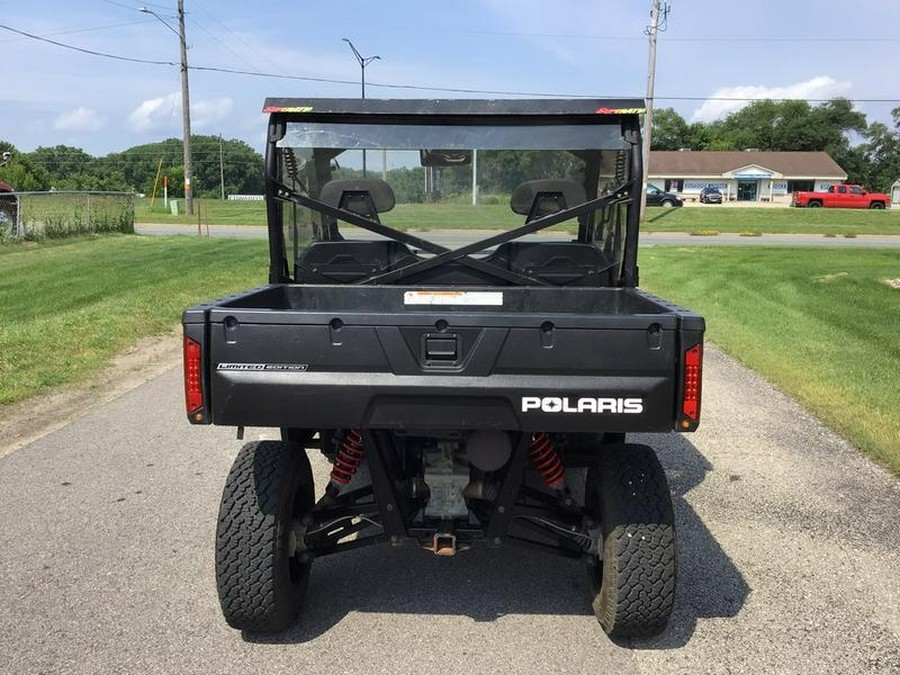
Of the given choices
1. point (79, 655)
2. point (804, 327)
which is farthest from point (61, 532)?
point (804, 327)

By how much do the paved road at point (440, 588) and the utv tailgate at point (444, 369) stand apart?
3.19 feet

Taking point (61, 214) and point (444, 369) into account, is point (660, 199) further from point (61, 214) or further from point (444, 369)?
point (444, 369)

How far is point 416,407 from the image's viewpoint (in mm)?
2830

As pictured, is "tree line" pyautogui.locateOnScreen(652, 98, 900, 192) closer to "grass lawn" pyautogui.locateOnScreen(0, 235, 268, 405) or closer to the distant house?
the distant house

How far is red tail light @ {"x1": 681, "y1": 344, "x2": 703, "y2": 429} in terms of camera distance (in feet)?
9.18

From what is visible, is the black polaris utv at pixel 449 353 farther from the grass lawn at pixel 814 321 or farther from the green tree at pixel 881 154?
the green tree at pixel 881 154

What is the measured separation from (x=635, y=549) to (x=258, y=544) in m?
1.44

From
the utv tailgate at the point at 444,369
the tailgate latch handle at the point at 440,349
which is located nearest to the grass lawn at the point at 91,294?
the utv tailgate at the point at 444,369

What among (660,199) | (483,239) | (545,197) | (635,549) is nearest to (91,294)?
(483,239)

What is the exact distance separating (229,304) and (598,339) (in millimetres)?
1633

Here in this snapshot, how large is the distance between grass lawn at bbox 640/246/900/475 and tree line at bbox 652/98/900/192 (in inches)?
3105

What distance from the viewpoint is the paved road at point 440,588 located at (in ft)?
10.2

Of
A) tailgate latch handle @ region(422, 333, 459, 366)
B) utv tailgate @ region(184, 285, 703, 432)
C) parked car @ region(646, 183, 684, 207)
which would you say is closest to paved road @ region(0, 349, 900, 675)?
utv tailgate @ region(184, 285, 703, 432)

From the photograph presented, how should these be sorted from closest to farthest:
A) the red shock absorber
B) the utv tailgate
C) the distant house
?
1. the utv tailgate
2. the red shock absorber
3. the distant house
